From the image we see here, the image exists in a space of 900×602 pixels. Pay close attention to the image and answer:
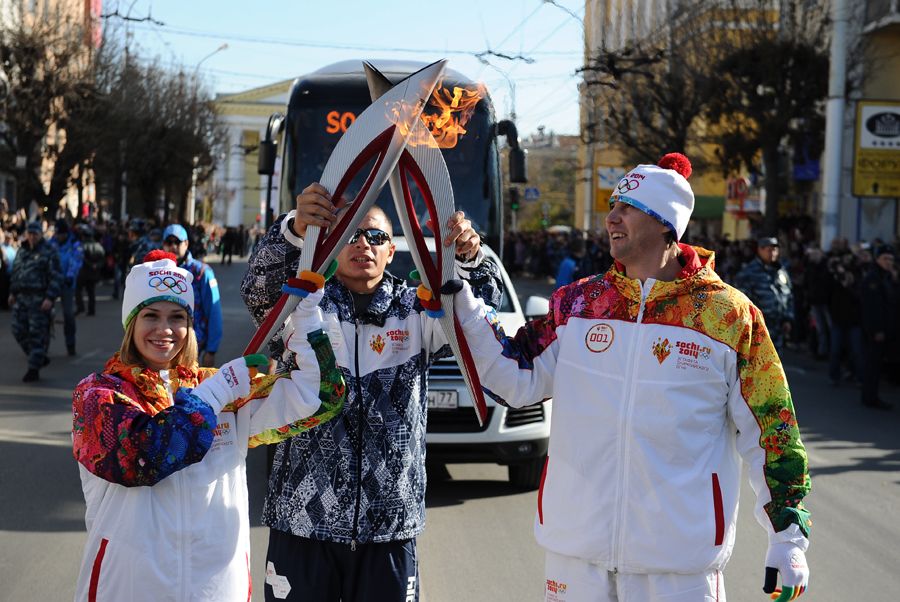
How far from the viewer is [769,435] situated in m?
3.11

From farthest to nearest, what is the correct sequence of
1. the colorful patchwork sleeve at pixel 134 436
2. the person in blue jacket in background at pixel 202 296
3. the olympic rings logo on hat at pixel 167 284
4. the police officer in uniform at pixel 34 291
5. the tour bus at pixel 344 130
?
1. the police officer in uniform at pixel 34 291
2. the tour bus at pixel 344 130
3. the person in blue jacket in background at pixel 202 296
4. the olympic rings logo on hat at pixel 167 284
5. the colorful patchwork sleeve at pixel 134 436

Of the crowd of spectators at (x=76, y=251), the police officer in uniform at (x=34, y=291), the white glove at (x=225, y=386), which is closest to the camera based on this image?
the white glove at (x=225, y=386)

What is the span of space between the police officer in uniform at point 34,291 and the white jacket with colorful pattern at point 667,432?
34.9 ft

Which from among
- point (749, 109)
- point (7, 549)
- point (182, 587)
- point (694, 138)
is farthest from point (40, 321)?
point (694, 138)

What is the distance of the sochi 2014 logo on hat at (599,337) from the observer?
3205 millimetres

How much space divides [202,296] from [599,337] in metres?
6.11

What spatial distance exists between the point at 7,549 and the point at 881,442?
7.62 m

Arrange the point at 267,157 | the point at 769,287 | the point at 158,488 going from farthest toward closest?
the point at 267,157
the point at 769,287
the point at 158,488

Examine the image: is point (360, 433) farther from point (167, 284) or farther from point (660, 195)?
point (660, 195)

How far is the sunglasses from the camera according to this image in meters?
3.54

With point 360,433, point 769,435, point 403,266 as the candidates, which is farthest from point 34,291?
point 769,435

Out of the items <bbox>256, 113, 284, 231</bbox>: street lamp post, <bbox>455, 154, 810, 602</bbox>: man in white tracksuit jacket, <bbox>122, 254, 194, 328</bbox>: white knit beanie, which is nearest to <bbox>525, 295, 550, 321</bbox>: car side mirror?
<bbox>256, 113, 284, 231</bbox>: street lamp post

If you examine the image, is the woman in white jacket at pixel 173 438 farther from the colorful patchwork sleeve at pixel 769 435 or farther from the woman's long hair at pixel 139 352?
the colorful patchwork sleeve at pixel 769 435

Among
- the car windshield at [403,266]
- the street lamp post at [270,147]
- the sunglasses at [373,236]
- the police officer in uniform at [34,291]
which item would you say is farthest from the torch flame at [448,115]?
the police officer in uniform at [34,291]
